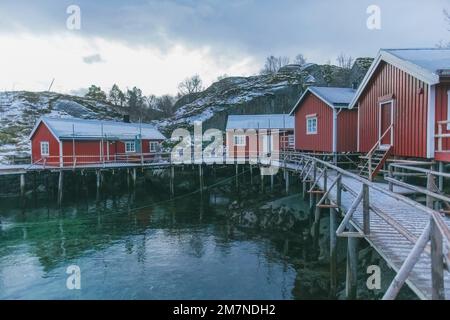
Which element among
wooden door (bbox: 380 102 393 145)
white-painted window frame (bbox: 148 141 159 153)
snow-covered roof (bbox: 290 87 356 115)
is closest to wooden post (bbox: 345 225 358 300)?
wooden door (bbox: 380 102 393 145)

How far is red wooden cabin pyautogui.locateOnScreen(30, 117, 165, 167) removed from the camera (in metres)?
27.3

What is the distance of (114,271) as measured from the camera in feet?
40.2

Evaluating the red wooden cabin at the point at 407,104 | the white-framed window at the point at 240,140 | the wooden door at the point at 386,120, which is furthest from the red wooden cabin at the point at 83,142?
the wooden door at the point at 386,120

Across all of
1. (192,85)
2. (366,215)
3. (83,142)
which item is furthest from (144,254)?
(192,85)

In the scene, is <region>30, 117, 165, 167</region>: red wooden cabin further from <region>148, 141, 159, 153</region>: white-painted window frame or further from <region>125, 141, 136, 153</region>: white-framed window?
<region>148, 141, 159, 153</region>: white-painted window frame

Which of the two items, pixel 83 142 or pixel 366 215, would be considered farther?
pixel 83 142

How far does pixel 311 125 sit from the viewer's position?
23.0 m

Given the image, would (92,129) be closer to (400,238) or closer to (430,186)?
(430,186)

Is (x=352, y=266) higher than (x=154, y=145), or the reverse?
(x=154, y=145)

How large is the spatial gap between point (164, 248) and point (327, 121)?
11836mm
